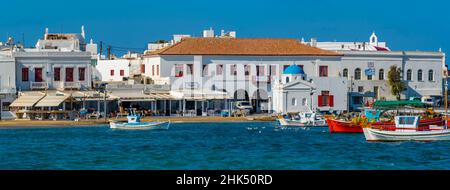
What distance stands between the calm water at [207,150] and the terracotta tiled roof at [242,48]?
72.9ft

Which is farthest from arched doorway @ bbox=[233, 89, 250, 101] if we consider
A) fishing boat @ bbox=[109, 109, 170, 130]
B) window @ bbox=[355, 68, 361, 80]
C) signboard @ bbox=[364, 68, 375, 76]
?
fishing boat @ bbox=[109, 109, 170, 130]

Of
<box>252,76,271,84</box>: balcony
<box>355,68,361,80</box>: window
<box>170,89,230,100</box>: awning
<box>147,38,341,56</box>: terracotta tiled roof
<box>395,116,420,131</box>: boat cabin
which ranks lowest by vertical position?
<box>395,116,420,131</box>: boat cabin

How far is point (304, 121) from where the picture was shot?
77438 millimetres

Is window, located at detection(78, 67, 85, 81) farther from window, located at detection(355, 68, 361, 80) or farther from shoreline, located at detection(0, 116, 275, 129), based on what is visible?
window, located at detection(355, 68, 361, 80)

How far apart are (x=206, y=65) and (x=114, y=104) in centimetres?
1044

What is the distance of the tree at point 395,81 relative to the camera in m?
94.4

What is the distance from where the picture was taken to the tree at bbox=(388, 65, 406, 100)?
310 ft

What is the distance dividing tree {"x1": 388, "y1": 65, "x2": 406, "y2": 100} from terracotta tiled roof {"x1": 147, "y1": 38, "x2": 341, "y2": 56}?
562 cm

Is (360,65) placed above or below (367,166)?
above

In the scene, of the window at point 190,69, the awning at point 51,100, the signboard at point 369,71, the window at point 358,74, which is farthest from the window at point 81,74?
the signboard at point 369,71

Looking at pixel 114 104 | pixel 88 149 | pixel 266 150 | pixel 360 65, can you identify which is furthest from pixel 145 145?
pixel 360 65

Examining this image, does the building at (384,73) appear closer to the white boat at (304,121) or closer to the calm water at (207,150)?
the white boat at (304,121)
